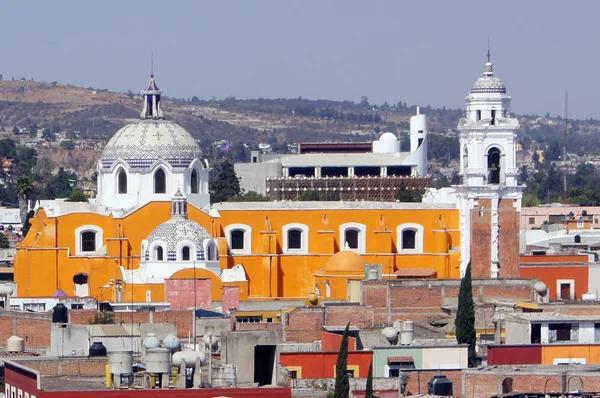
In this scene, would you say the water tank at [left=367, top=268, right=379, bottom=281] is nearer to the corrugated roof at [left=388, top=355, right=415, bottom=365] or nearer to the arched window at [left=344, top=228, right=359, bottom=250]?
the arched window at [left=344, top=228, right=359, bottom=250]

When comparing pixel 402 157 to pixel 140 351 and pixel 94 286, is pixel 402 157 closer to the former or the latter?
pixel 94 286

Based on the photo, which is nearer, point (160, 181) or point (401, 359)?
point (401, 359)

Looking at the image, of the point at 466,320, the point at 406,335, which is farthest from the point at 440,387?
the point at 466,320

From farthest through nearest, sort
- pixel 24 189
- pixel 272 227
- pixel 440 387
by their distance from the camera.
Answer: pixel 24 189
pixel 272 227
pixel 440 387

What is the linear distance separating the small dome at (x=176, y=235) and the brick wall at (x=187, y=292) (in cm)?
214

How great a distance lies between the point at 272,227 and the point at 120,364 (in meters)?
36.9

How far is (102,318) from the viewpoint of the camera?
188ft

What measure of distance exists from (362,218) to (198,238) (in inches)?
271

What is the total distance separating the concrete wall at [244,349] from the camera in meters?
41.3

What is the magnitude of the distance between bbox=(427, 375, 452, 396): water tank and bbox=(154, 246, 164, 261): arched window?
104ft

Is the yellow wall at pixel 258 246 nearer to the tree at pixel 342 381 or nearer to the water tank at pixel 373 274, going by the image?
the water tank at pixel 373 274

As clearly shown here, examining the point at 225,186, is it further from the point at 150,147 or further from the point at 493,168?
the point at 493,168

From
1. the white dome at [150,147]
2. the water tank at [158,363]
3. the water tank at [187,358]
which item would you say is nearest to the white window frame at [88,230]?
the white dome at [150,147]

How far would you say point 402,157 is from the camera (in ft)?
493
